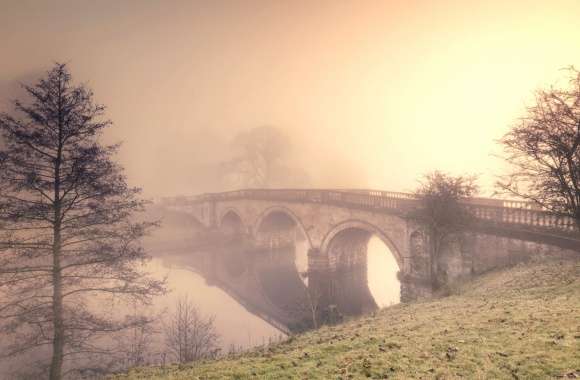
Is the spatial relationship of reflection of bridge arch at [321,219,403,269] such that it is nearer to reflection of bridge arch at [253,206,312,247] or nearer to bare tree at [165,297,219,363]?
reflection of bridge arch at [253,206,312,247]

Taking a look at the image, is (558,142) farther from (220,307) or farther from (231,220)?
(231,220)

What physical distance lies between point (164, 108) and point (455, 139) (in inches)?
4916

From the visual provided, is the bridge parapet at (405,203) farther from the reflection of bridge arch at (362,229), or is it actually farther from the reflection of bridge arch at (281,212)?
the reflection of bridge arch at (362,229)

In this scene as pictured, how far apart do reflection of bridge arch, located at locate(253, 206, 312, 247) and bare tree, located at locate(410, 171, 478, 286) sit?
1691 cm

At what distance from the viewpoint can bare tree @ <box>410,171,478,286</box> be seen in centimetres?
1758

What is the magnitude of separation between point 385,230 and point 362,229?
146 inches

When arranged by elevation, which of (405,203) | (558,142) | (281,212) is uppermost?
(558,142)

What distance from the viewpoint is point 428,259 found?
21.3 m

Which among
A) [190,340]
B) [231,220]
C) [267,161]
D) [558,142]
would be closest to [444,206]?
[558,142]

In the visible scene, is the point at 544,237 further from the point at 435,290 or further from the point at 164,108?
the point at 164,108

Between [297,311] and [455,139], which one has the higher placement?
[455,139]

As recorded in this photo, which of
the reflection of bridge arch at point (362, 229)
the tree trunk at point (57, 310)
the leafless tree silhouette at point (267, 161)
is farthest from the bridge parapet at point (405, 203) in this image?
the tree trunk at point (57, 310)

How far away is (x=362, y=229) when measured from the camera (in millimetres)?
28828

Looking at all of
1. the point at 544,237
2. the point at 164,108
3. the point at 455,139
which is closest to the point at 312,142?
the point at 455,139
